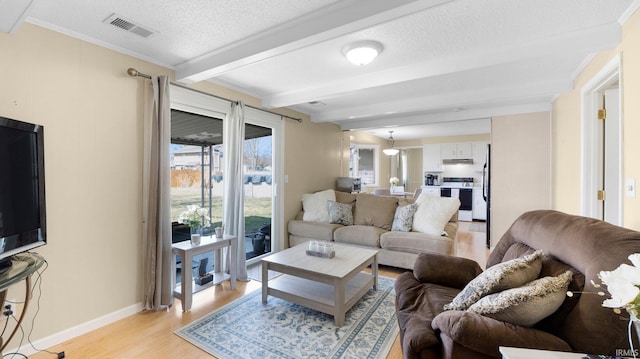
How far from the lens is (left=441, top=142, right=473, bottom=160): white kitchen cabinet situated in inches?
307

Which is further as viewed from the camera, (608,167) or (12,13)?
(608,167)

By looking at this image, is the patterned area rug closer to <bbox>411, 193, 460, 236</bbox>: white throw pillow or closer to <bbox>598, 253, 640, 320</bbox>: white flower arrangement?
<bbox>411, 193, 460, 236</bbox>: white throw pillow

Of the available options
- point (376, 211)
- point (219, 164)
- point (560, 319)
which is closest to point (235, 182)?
point (219, 164)

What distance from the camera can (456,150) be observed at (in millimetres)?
7926

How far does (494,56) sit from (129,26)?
2982 mm

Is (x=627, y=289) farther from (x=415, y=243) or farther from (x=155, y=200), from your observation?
(x=155, y=200)

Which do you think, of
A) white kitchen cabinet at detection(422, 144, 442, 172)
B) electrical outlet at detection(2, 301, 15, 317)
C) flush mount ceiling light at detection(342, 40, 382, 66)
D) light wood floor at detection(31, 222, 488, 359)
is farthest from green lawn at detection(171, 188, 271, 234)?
white kitchen cabinet at detection(422, 144, 442, 172)

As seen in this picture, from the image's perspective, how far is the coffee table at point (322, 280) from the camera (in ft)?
7.73

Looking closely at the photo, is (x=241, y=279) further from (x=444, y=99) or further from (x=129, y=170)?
(x=444, y=99)

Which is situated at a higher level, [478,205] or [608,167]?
[608,167]

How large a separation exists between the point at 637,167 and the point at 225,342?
10.4 ft

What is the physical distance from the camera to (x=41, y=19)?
6.60 ft

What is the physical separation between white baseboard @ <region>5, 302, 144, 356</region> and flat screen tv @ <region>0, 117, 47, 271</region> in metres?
0.85

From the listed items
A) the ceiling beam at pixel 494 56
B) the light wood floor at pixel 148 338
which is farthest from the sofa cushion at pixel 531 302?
the ceiling beam at pixel 494 56
